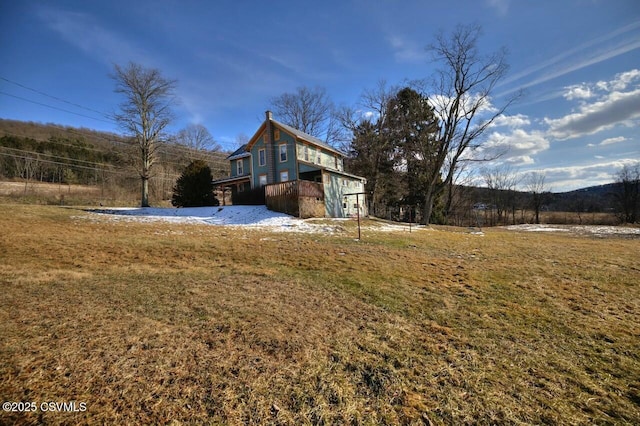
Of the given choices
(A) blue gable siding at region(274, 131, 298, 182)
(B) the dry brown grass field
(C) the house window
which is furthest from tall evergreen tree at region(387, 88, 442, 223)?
(B) the dry brown grass field

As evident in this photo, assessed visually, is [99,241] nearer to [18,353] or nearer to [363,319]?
[18,353]

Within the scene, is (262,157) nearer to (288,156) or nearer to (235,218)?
(288,156)

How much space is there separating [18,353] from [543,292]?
829 cm

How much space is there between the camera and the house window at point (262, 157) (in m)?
25.8

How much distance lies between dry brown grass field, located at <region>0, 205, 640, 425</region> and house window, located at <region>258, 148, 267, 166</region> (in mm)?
20282

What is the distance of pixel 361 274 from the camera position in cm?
635

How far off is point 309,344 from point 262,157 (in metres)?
24.9

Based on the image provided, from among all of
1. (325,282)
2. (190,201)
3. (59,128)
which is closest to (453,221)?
(190,201)

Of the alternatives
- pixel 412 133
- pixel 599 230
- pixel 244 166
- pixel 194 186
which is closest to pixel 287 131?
pixel 244 166

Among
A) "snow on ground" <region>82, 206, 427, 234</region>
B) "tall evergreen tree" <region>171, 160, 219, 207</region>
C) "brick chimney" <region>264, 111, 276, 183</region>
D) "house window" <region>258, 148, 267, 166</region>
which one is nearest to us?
"snow on ground" <region>82, 206, 427, 234</region>

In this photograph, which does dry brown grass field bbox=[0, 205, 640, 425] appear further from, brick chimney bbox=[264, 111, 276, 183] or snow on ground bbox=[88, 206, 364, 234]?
brick chimney bbox=[264, 111, 276, 183]

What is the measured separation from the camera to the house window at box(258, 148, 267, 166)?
25781 millimetres

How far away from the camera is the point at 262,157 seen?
86.0ft

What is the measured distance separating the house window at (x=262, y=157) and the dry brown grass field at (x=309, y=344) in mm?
20282
